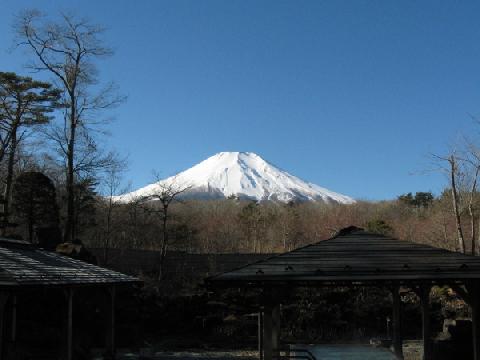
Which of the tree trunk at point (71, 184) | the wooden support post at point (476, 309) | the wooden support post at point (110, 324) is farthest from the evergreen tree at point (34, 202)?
the wooden support post at point (476, 309)

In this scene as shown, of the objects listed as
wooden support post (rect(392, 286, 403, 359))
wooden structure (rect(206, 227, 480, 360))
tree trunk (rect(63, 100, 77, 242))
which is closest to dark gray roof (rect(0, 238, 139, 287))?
wooden structure (rect(206, 227, 480, 360))

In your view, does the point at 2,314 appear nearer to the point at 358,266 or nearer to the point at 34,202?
the point at 358,266

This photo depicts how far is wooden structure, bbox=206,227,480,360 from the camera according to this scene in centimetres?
987

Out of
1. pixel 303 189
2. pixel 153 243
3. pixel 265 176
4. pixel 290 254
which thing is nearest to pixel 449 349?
pixel 290 254

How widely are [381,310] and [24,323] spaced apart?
14.0 meters

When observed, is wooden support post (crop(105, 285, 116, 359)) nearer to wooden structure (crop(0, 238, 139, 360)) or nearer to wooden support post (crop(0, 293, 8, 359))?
wooden structure (crop(0, 238, 139, 360))

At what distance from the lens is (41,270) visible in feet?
41.3

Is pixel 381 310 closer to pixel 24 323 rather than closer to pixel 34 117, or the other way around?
pixel 24 323

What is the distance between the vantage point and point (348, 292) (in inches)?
954

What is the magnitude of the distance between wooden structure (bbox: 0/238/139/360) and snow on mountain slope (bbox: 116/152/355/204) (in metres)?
76.0

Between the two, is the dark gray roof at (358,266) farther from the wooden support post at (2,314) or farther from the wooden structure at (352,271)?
the wooden support post at (2,314)

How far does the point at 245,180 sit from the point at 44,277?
106525 mm

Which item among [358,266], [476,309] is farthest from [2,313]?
[476,309]

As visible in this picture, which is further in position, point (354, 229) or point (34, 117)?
point (34, 117)
